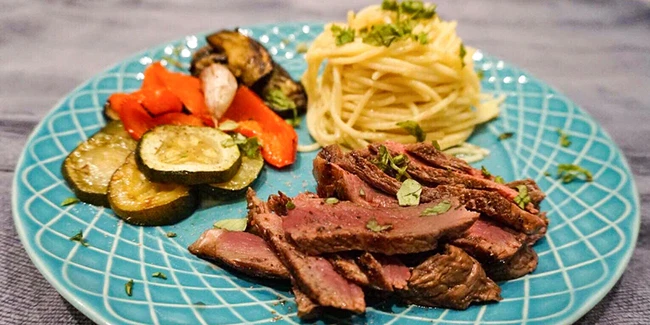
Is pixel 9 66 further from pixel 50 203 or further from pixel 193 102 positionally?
pixel 50 203

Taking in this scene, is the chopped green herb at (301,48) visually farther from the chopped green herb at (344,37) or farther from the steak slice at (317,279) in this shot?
the steak slice at (317,279)

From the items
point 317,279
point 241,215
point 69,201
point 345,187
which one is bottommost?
point 241,215

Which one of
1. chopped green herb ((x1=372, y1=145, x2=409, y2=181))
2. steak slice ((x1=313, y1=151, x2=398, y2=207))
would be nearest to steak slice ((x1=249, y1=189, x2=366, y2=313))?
steak slice ((x1=313, y1=151, x2=398, y2=207))

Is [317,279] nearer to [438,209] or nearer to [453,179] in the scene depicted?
[438,209]

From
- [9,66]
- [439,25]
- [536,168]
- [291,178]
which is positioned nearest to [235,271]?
[291,178]

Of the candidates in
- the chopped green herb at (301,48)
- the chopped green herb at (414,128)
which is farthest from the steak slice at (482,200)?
the chopped green herb at (301,48)

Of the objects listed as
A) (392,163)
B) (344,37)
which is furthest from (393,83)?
(392,163)
